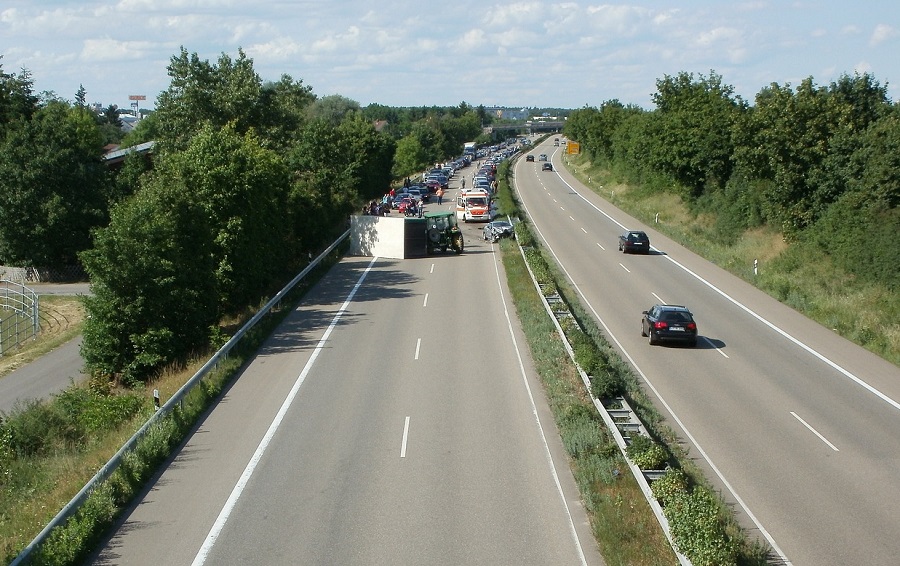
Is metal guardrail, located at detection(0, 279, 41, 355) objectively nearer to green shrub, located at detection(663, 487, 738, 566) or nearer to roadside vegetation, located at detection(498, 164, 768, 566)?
roadside vegetation, located at detection(498, 164, 768, 566)

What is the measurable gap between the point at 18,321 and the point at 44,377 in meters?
10.1

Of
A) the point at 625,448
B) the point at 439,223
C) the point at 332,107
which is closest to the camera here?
the point at 625,448

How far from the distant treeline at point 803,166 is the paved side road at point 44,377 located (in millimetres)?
30585

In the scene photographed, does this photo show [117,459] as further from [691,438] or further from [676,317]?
[676,317]

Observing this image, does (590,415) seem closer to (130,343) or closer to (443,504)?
(443,504)

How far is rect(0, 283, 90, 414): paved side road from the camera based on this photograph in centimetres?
2738

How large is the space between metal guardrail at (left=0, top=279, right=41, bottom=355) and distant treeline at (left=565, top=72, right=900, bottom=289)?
34643mm

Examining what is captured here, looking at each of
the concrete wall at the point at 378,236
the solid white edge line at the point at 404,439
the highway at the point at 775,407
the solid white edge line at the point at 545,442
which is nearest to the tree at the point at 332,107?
the concrete wall at the point at 378,236

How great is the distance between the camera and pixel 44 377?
2975cm

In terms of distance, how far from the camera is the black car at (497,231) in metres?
53.2

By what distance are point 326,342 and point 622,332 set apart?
34.1 ft

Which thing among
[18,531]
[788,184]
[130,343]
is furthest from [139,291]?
[788,184]

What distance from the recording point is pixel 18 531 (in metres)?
13.4

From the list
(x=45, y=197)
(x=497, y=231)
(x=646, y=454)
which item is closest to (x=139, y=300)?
(x=646, y=454)
